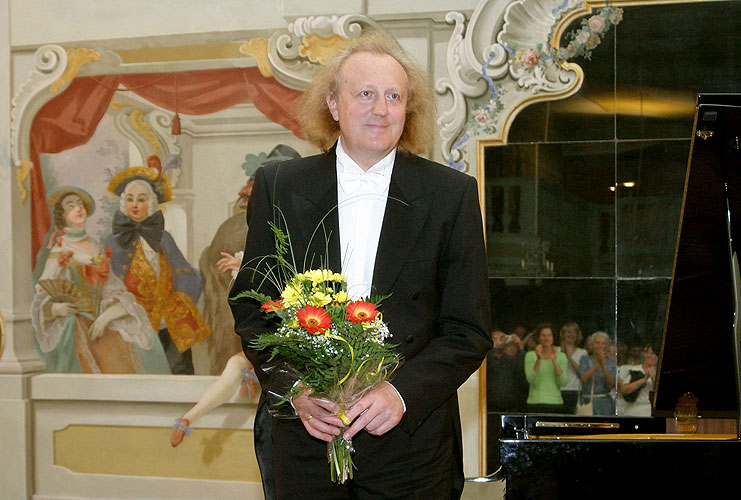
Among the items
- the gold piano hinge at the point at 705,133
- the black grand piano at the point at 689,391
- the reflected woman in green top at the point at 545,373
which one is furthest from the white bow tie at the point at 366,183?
the reflected woman in green top at the point at 545,373

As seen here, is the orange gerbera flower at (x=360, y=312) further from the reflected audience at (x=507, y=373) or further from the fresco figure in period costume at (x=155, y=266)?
the fresco figure in period costume at (x=155, y=266)

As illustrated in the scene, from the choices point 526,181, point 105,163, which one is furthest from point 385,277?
point 105,163

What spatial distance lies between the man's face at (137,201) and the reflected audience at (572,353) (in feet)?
8.42

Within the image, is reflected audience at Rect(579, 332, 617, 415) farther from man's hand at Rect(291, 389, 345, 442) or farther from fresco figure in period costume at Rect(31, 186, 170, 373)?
man's hand at Rect(291, 389, 345, 442)

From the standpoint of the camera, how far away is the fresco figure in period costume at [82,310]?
5086 millimetres

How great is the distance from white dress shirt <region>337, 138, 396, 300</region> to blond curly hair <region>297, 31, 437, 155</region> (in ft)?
0.59

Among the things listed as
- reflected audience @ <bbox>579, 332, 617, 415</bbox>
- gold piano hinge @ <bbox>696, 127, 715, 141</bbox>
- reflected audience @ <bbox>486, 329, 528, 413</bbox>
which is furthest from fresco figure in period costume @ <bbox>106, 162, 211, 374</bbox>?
gold piano hinge @ <bbox>696, 127, 715, 141</bbox>

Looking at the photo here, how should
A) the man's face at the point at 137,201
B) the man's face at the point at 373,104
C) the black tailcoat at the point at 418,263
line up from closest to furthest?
the black tailcoat at the point at 418,263 < the man's face at the point at 373,104 < the man's face at the point at 137,201

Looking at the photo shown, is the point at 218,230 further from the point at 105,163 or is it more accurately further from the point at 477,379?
the point at 477,379

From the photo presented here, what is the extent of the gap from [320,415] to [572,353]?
2.97 meters

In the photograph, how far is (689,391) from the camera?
8.60 feet

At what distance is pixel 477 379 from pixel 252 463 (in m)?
1.45

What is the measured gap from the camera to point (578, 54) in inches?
180

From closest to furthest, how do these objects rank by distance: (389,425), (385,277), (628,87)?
1. (389,425)
2. (385,277)
3. (628,87)
